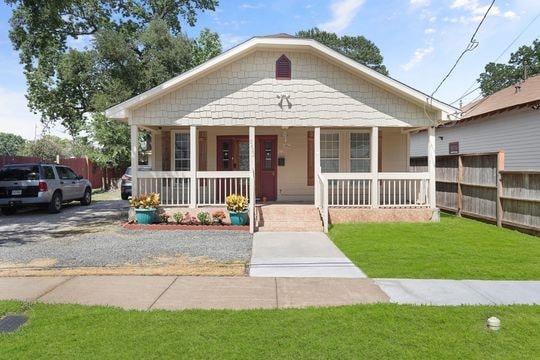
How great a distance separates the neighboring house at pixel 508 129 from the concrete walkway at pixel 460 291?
10.3 m

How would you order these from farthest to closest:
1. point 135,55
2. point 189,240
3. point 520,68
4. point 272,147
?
point 520,68 → point 135,55 → point 272,147 → point 189,240

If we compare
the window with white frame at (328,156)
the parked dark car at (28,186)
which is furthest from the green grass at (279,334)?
the parked dark car at (28,186)

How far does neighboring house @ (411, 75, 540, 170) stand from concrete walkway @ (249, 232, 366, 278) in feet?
30.4

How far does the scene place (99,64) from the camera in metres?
26.3

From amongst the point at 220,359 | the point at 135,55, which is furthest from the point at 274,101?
the point at 135,55

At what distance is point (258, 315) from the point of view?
461 cm

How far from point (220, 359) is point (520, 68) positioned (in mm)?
58826

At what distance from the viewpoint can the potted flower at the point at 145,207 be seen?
444 inches

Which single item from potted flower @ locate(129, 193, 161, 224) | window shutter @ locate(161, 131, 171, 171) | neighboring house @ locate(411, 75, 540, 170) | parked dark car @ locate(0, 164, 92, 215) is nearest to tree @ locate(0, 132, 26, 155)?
parked dark car @ locate(0, 164, 92, 215)

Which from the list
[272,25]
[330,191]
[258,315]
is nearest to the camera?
[258,315]

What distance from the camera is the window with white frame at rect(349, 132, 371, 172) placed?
1413cm

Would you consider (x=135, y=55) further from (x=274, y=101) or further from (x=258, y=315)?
(x=258, y=315)

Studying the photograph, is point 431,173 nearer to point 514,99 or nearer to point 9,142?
point 514,99

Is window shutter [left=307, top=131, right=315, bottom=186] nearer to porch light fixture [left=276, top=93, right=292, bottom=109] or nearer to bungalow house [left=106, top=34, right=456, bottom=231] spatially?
bungalow house [left=106, top=34, right=456, bottom=231]
